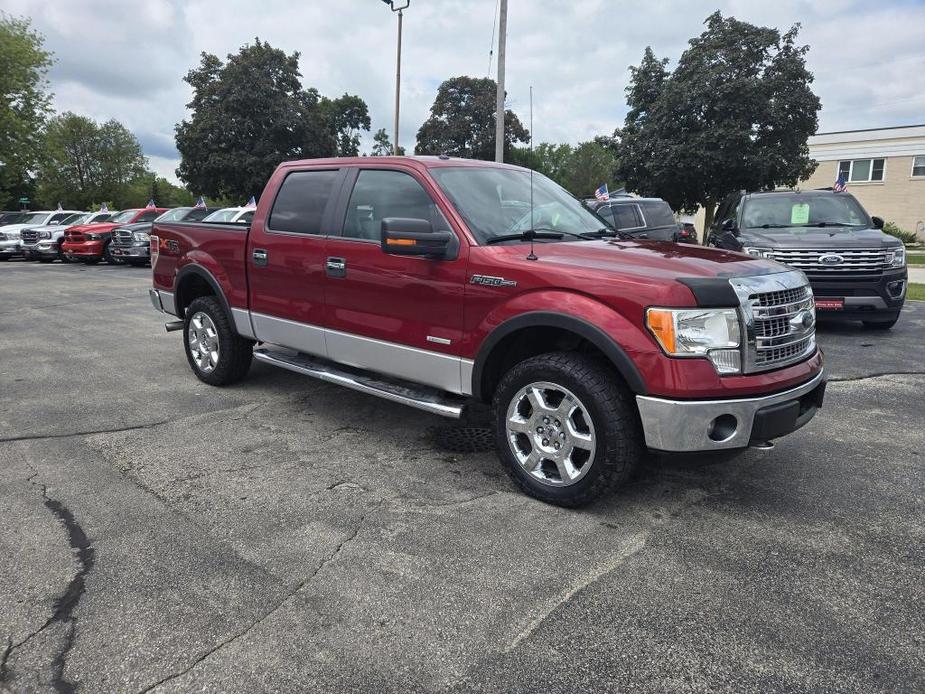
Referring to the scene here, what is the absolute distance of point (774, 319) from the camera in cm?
338

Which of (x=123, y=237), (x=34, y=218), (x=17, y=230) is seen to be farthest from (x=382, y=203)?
(x=34, y=218)

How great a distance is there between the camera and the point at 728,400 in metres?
3.15

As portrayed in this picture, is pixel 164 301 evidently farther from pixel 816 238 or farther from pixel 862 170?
pixel 862 170

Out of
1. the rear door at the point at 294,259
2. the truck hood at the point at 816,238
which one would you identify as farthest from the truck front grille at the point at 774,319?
the truck hood at the point at 816,238

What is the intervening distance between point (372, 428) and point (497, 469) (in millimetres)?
1171

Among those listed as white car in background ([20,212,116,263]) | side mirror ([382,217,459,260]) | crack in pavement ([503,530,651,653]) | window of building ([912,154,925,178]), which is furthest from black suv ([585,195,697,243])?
window of building ([912,154,925,178])

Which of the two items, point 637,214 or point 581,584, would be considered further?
point 637,214

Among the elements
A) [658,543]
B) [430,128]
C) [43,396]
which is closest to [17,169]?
[430,128]

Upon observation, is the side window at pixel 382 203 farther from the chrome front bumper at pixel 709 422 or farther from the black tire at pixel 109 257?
the black tire at pixel 109 257

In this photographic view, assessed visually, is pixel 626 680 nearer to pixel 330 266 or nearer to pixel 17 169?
pixel 330 266

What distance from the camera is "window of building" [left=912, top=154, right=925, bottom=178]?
37.8m

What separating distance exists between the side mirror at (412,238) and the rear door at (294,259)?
106 cm

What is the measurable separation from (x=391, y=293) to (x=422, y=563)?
72.2 inches

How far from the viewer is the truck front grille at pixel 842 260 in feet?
26.4
